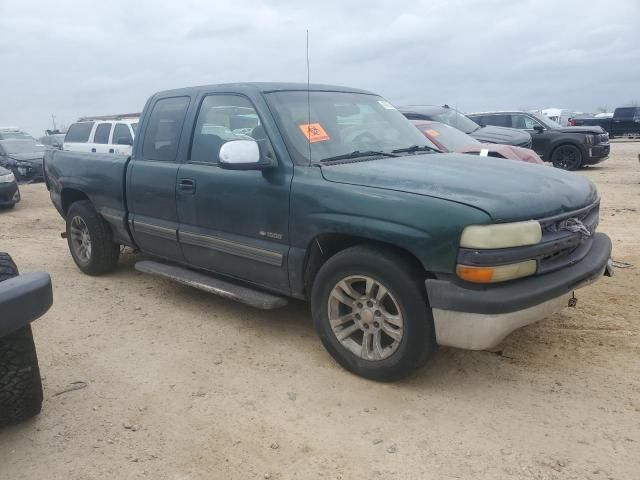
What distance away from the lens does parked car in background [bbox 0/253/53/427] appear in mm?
2436

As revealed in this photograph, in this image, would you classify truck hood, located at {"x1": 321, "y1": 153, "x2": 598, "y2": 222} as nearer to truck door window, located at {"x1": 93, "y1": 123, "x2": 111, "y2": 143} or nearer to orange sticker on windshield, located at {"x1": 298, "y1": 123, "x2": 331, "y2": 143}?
orange sticker on windshield, located at {"x1": 298, "y1": 123, "x2": 331, "y2": 143}

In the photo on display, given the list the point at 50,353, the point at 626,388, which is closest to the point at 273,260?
the point at 50,353

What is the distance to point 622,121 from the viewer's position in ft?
91.0

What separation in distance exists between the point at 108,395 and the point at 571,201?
9.77ft

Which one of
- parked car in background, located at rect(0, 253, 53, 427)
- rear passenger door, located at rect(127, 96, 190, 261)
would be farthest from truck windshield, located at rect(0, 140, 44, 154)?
parked car in background, located at rect(0, 253, 53, 427)

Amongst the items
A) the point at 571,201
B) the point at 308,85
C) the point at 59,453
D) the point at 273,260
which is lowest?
the point at 59,453

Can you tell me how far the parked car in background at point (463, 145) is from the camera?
7602 mm

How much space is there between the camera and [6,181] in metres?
10.9

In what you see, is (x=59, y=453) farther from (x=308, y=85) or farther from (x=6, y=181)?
(x=6, y=181)

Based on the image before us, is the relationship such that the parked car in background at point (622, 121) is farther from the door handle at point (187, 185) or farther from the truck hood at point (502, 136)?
the door handle at point (187, 185)

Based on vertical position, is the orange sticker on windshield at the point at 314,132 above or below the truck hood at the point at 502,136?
above

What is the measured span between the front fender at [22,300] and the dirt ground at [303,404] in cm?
75

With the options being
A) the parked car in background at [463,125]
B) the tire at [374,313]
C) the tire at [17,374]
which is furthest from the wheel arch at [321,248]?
the parked car in background at [463,125]

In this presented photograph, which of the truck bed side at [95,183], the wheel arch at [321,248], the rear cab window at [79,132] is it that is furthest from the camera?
the rear cab window at [79,132]
